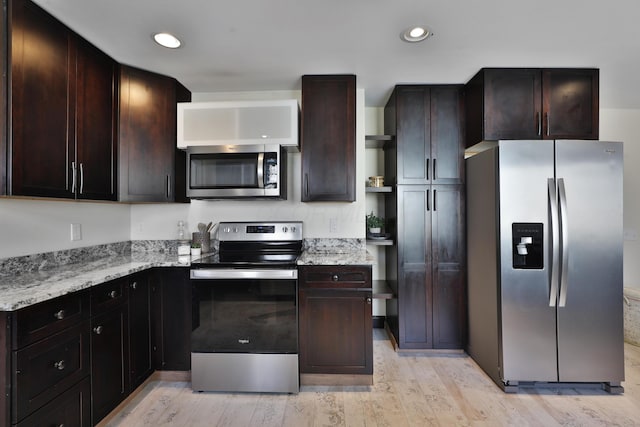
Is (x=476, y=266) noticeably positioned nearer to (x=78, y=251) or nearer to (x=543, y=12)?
(x=543, y=12)

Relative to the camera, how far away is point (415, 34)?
1.90 m

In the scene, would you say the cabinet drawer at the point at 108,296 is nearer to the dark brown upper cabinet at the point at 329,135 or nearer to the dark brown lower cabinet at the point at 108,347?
the dark brown lower cabinet at the point at 108,347

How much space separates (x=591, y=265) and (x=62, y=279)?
330 cm

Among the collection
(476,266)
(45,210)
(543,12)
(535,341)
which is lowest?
(535,341)

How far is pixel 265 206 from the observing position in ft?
9.15

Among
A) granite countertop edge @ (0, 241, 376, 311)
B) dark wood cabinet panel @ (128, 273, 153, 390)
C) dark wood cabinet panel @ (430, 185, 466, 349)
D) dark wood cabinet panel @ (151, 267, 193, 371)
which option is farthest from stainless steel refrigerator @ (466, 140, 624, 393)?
dark wood cabinet panel @ (128, 273, 153, 390)

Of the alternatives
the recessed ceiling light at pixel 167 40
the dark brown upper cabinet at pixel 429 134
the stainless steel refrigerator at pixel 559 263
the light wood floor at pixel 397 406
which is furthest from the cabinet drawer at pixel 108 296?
the stainless steel refrigerator at pixel 559 263

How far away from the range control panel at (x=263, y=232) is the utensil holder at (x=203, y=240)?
0.43 ft

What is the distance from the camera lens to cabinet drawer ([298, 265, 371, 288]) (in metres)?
2.13

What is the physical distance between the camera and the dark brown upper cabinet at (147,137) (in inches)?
91.9

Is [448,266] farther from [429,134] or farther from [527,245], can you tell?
[429,134]

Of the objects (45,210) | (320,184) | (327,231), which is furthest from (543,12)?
(45,210)

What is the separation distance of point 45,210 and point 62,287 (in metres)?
0.84

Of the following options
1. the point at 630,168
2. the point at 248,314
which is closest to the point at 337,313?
the point at 248,314
